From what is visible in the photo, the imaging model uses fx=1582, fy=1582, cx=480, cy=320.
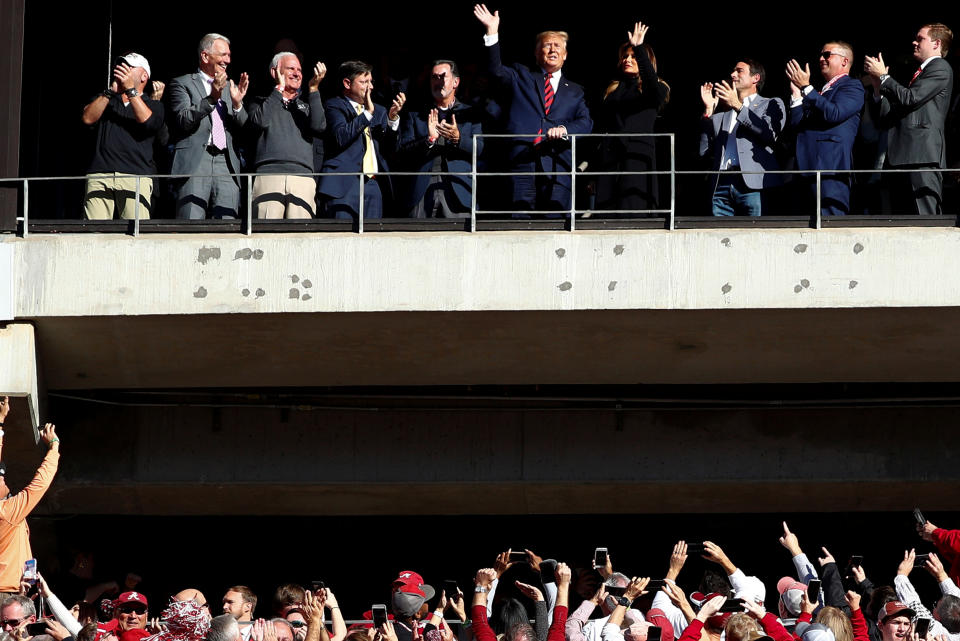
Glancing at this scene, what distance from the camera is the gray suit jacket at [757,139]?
1170cm

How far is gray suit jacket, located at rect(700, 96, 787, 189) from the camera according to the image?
460 inches

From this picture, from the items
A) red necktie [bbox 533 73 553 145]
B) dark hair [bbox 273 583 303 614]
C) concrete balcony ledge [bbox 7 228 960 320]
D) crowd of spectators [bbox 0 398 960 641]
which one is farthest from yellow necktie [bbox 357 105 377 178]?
dark hair [bbox 273 583 303 614]

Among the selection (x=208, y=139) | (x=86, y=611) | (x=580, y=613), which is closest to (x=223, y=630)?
(x=580, y=613)

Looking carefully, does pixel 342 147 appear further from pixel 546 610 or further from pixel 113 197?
pixel 546 610

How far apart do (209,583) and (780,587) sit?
288 inches

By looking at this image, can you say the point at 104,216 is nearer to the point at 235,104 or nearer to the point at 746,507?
the point at 235,104

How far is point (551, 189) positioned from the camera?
11.8m

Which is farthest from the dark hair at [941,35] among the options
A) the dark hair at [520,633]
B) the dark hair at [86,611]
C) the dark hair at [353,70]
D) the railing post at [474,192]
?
the dark hair at [86,611]

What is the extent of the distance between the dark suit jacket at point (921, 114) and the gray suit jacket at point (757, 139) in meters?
0.83

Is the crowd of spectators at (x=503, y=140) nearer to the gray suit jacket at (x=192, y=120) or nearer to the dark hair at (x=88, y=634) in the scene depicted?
the gray suit jacket at (x=192, y=120)

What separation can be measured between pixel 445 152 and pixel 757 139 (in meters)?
2.34

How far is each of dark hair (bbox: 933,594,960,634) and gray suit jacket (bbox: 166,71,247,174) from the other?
20.1 feet

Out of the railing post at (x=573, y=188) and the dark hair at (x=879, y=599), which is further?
the railing post at (x=573, y=188)

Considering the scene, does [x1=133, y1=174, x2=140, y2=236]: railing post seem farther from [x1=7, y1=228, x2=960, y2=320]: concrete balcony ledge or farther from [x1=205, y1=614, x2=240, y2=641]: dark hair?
[x1=205, y1=614, x2=240, y2=641]: dark hair
